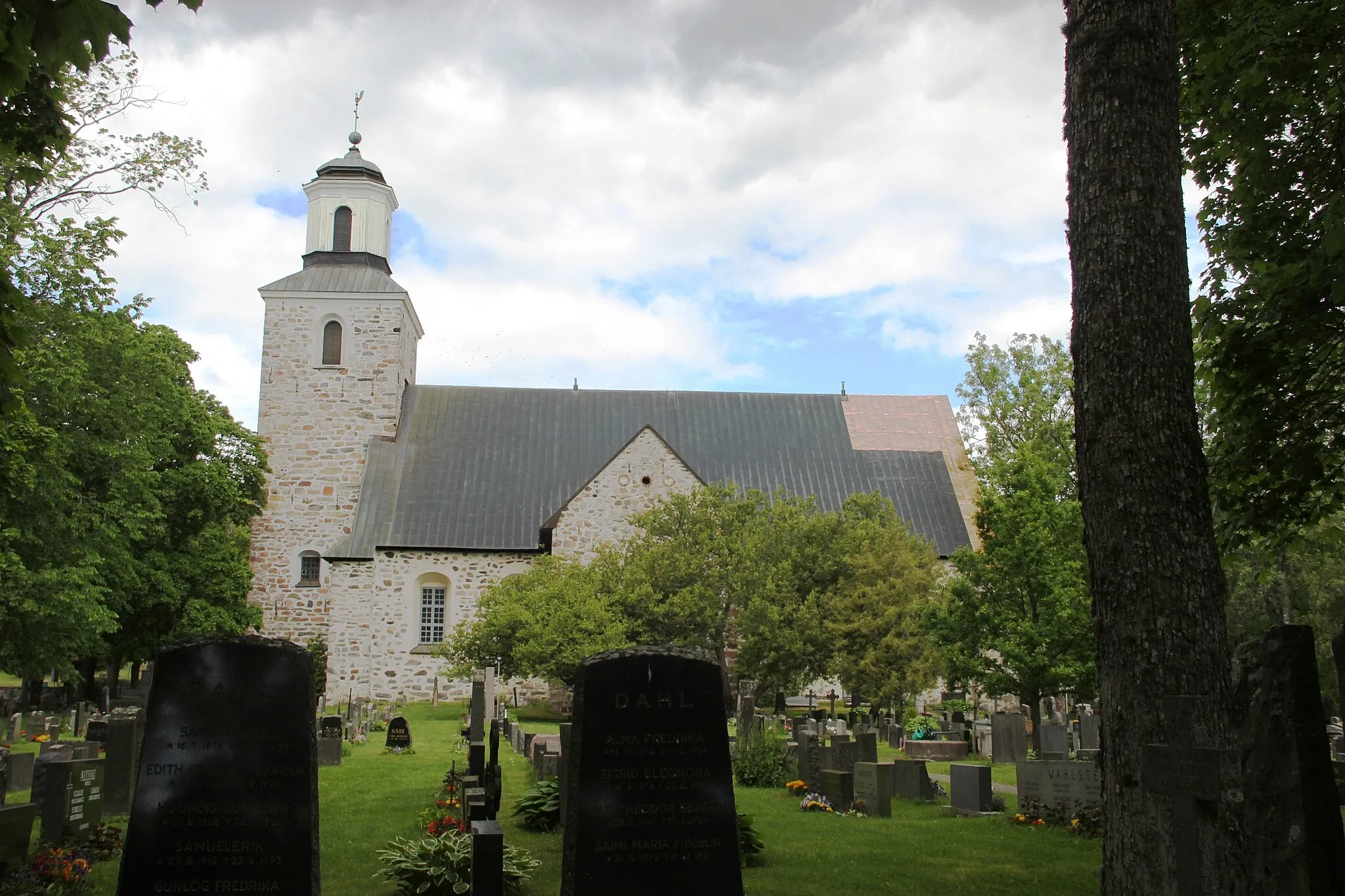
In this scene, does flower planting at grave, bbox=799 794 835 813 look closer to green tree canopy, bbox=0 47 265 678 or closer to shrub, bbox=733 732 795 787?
shrub, bbox=733 732 795 787

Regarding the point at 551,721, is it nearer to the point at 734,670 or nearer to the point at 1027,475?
the point at 734,670

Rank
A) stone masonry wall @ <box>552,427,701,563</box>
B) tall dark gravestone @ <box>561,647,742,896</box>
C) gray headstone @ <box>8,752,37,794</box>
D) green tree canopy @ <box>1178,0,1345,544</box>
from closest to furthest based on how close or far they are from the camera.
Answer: tall dark gravestone @ <box>561,647,742,896</box> → green tree canopy @ <box>1178,0,1345,544</box> → gray headstone @ <box>8,752,37,794</box> → stone masonry wall @ <box>552,427,701,563</box>

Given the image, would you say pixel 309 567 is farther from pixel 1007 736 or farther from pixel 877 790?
pixel 877 790

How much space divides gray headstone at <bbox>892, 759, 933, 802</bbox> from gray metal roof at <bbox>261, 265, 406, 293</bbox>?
23.8m

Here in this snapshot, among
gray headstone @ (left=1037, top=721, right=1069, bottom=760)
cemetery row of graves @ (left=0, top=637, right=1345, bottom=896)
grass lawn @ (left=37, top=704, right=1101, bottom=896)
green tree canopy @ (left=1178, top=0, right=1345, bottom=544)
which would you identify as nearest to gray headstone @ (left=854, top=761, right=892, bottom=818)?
cemetery row of graves @ (left=0, top=637, right=1345, bottom=896)

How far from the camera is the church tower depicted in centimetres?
3231

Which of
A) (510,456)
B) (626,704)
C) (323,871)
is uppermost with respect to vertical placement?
(510,456)

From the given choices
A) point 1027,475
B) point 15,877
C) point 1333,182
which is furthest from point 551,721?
point 1333,182

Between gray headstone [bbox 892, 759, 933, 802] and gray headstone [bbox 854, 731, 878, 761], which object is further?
gray headstone [bbox 854, 731, 878, 761]

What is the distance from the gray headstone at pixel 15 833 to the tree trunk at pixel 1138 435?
283 inches

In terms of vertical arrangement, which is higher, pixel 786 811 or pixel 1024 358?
pixel 1024 358

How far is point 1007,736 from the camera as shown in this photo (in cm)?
1819

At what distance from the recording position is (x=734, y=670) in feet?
82.9

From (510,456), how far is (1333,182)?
1103 inches
